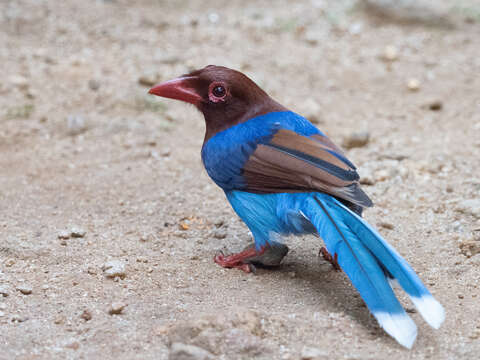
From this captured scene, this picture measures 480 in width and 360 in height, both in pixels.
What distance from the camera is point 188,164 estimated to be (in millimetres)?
5746

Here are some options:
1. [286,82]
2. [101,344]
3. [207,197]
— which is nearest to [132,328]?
[101,344]

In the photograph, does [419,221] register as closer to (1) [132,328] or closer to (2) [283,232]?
(2) [283,232]

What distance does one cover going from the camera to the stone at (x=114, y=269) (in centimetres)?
383

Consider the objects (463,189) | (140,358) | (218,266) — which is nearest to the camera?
(140,358)

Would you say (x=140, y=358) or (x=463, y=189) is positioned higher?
(x=463, y=189)

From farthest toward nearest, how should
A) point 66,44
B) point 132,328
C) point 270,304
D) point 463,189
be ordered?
1. point 66,44
2. point 463,189
3. point 270,304
4. point 132,328

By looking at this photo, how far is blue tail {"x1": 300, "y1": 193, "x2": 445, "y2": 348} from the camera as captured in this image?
306 centimetres

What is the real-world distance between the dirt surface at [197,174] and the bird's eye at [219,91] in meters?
1.08

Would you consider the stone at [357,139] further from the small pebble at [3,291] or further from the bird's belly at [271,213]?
the small pebble at [3,291]

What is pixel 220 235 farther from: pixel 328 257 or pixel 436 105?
pixel 436 105

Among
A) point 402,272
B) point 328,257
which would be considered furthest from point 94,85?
point 402,272

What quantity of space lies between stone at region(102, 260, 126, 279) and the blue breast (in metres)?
0.79

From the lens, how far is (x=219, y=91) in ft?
13.1

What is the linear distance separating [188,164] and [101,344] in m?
2.80
